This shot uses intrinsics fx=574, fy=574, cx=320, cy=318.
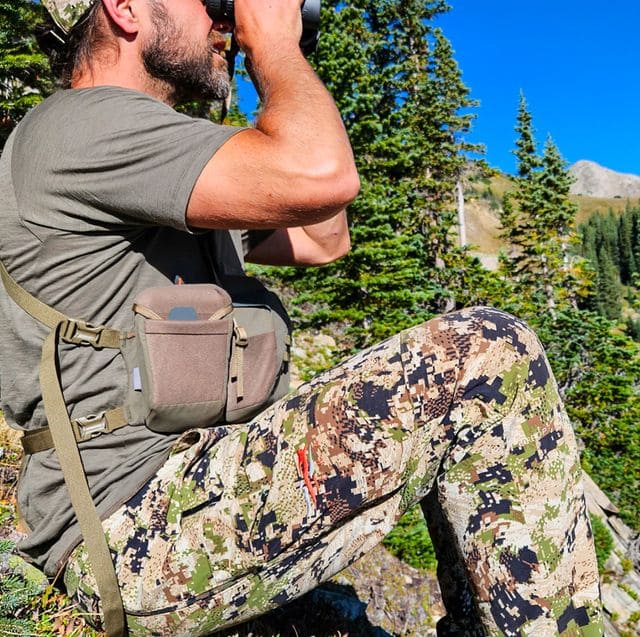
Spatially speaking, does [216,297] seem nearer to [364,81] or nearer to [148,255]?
[148,255]

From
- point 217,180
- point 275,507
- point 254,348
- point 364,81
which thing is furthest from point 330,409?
point 364,81

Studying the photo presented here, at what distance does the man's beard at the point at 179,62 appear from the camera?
2.19 m

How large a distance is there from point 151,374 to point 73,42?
4.80ft

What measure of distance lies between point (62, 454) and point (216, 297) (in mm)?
691

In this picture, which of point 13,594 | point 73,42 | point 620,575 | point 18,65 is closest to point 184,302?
point 73,42

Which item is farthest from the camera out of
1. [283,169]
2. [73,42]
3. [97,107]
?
[73,42]

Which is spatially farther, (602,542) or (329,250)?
Answer: (602,542)

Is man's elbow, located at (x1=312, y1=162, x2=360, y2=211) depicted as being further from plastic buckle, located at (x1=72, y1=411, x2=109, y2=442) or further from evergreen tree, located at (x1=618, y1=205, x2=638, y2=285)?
evergreen tree, located at (x1=618, y1=205, x2=638, y2=285)

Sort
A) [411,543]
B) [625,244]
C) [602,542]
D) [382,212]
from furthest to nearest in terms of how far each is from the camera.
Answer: [625,244], [602,542], [382,212], [411,543]

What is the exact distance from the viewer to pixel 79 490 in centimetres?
177

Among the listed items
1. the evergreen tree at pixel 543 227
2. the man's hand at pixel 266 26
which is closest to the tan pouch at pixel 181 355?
the man's hand at pixel 266 26

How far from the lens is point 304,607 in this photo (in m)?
3.18

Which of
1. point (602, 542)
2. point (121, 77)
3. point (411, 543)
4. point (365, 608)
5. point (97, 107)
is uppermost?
point (121, 77)

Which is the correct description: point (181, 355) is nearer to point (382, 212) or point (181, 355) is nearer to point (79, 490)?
point (79, 490)
